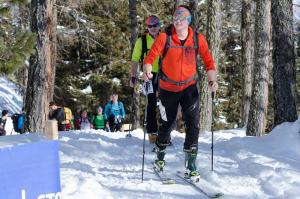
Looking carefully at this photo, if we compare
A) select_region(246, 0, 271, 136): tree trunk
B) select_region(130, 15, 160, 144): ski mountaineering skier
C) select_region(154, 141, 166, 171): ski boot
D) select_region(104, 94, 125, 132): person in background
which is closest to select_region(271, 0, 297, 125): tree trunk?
select_region(130, 15, 160, 144): ski mountaineering skier

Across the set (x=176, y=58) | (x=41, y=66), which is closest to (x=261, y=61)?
(x=41, y=66)

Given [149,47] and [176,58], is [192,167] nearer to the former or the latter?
[176,58]

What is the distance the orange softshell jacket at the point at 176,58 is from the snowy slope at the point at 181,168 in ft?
4.15

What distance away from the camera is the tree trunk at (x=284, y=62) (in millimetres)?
8672

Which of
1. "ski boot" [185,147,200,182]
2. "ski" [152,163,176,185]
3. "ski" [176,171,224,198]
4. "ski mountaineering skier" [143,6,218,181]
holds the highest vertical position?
"ski mountaineering skier" [143,6,218,181]

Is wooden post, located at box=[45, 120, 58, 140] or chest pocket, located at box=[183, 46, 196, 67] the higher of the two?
chest pocket, located at box=[183, 46, 196, 67]

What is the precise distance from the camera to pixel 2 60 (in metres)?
7.80

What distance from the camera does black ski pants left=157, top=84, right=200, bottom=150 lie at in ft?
20.5

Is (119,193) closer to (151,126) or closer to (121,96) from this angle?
(151,126)

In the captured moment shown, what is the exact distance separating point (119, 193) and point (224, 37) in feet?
85.9

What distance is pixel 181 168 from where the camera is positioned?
22.8ft

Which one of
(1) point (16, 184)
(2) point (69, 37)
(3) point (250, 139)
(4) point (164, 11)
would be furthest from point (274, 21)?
(4) point (164, 11)

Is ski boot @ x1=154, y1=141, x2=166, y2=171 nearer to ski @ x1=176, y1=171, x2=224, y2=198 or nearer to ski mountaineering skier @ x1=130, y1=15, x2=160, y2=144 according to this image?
ski @ x1=176, y1=171, x2=224, y2=198

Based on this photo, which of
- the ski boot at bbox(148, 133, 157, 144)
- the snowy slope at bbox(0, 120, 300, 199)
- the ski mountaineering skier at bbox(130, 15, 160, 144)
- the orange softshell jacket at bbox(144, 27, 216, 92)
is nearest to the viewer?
the snowy slope at bbox(0, 120, 300, 199)
